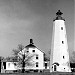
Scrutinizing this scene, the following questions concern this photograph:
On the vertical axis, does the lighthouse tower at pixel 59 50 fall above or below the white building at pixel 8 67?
above

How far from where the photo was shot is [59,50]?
5288 cm

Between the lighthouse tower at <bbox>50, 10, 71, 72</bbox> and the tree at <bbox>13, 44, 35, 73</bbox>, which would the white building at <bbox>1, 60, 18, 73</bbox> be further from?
the lighthouse tower at <bbox>50, 10, 71, 72</bbox>

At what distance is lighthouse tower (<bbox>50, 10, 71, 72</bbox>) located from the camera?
5303 centimetres

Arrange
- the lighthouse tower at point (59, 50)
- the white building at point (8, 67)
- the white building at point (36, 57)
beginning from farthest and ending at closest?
the white building at point (8, 67) < the white building at point (36, 57) < the lighthouse tower at point (59, 50)

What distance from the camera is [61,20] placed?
55.2 metres

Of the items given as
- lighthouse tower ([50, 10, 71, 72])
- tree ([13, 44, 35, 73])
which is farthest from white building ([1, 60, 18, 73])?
lighthouse tower ([50, 10, 71, 72])

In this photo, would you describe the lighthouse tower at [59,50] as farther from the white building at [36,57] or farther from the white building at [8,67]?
the white building at [8,67]

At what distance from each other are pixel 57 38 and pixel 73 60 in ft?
43.8

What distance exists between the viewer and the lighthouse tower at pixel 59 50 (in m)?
53.0

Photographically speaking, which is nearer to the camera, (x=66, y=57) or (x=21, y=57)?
(x=66, y=57)

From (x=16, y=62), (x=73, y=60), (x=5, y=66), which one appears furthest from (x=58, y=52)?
(x=5, y=66)

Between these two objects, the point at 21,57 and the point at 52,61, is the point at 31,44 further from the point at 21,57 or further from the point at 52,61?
the point at 52,61

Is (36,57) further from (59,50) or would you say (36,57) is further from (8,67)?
(59,50)

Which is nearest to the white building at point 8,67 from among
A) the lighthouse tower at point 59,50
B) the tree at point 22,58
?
the tree at point 22,58
